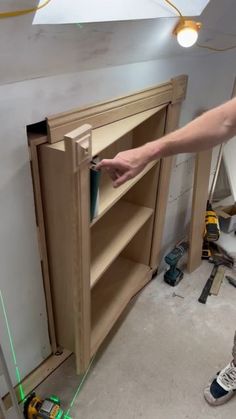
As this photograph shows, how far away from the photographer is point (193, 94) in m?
1.84

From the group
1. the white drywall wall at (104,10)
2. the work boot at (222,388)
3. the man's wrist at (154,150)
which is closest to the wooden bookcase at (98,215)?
the man's wrist at (154,150)

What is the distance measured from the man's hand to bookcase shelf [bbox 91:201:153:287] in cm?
47

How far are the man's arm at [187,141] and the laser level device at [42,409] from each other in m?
0.97

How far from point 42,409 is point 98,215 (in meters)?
0.83

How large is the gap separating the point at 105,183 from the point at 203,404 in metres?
1.12

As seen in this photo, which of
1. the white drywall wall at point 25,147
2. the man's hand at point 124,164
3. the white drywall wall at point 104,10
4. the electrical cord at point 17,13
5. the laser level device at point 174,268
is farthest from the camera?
the laser level device at point 174,268

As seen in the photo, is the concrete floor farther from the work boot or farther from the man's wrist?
the man's wrist

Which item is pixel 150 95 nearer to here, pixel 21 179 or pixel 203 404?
pixel 21 179

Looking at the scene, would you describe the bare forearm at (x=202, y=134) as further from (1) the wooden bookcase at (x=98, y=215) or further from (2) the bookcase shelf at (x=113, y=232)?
(2) the bookcase shelf at (x=113, y=232)

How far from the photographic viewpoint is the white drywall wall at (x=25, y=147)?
93 centimetres

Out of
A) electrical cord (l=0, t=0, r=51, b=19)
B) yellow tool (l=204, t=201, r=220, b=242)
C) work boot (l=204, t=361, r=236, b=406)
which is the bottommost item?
work boot (l=204, t=361, r=236, b=406)

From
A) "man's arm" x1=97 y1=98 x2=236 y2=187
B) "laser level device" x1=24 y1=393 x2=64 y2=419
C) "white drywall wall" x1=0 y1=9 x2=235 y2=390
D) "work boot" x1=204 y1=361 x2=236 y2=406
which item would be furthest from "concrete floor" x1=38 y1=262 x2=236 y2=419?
"man's arm" x1=97 y1=98 x2=236 y2=187

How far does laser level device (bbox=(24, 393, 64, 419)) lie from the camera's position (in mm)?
1337

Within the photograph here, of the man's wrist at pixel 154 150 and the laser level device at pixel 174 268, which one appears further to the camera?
the laser level device at pixel 174 268
